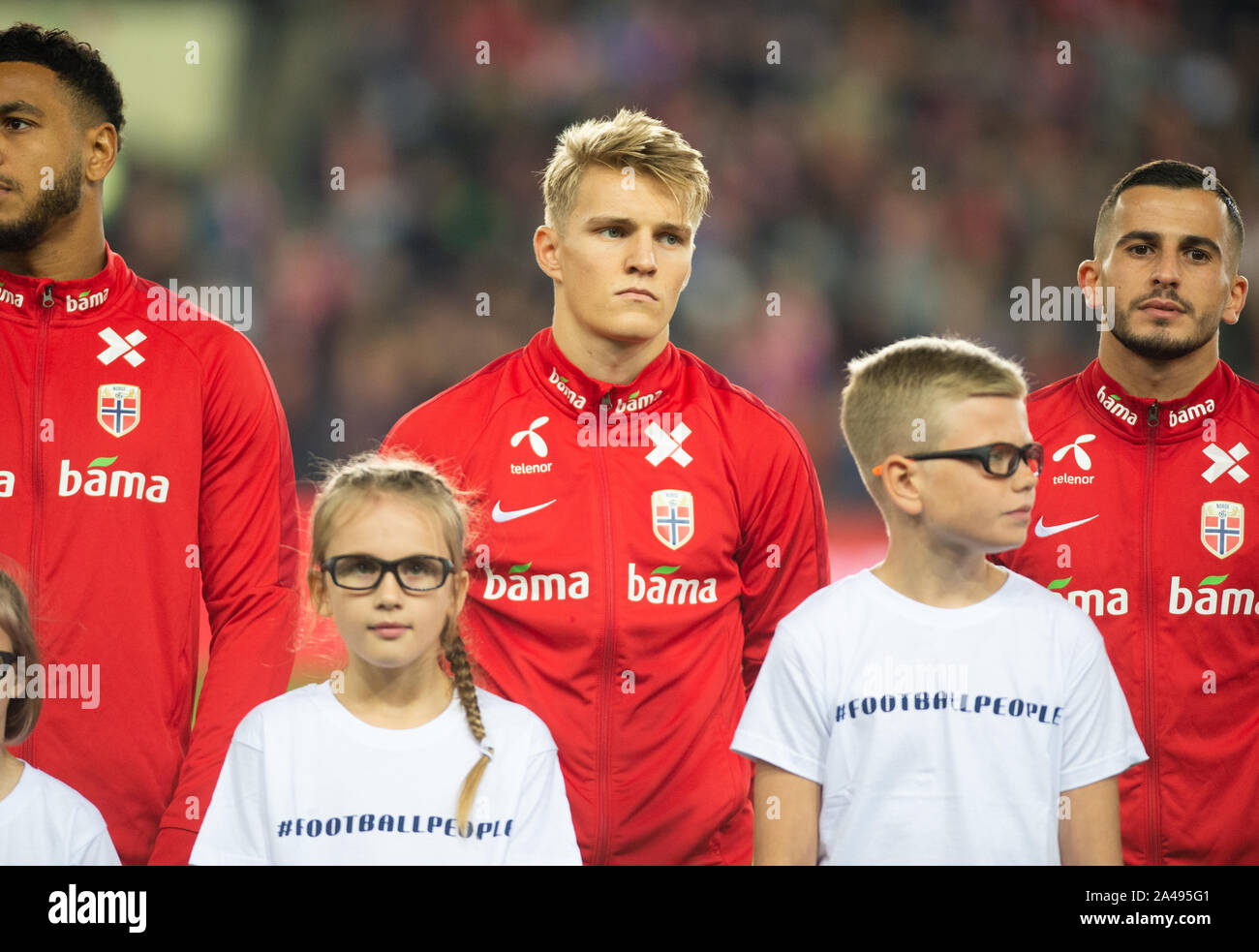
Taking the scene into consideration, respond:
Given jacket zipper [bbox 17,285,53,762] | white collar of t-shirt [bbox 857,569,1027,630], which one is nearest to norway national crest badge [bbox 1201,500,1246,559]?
white collar of t-shirt [bbox 857,569,1027,630]

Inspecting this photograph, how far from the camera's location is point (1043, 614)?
310 cm

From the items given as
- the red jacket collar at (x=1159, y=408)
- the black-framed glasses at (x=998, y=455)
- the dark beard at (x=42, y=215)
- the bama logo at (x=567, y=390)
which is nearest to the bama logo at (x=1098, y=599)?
the red jacket collar at (x=1159, y=408)

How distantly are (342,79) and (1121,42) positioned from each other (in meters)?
3.38

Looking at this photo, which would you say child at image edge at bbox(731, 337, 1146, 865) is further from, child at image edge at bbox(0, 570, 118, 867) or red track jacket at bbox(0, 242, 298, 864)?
child at image edge at bbox(0, 570, 118, 867)

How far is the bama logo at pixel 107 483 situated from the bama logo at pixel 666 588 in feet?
3.75

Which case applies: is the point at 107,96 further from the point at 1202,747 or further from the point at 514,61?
the point at 514,61

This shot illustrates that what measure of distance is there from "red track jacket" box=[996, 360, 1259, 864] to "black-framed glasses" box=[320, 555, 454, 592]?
56.3 inches

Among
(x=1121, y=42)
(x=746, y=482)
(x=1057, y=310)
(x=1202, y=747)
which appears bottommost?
(x=1202, y=747)

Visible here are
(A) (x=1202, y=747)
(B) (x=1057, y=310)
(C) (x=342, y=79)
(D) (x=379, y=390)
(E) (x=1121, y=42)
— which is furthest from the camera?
(C) (x=342, y=79)

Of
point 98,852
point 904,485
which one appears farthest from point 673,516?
point 98,852

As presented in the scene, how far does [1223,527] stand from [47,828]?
282cm
